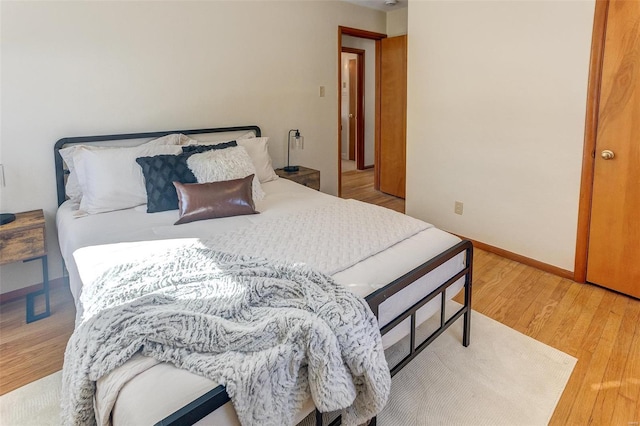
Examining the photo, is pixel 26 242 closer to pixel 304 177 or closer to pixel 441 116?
pixel 304 177

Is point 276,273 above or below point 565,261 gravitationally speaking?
above

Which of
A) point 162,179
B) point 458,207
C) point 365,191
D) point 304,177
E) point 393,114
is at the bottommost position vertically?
point 365,191

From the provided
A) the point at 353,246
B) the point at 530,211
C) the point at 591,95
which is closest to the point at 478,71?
the point at 591,95

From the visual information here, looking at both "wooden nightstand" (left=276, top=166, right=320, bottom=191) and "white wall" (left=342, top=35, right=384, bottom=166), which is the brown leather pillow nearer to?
"wooden nightstand" (left=276, top=166, right=320, bottom=191)

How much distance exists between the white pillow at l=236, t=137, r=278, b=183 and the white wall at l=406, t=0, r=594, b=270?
1.50 metres

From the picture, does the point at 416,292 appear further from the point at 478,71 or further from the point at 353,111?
the point at 353,111

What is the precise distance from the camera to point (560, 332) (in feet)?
7.41

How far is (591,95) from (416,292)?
6.27ft

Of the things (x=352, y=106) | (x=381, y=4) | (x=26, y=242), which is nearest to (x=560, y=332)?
(x=26, y=242)

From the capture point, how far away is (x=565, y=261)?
2875 mm

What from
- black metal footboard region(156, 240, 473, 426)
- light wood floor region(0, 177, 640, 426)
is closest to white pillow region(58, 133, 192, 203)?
light wood floor region(0, 177, 640, 426)

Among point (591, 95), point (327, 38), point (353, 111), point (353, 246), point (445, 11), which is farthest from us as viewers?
point (353, 111)

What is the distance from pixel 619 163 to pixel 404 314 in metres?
1.90

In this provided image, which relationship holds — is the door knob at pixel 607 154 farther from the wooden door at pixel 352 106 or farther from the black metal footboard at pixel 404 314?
the wooden door at pixel 352 106
